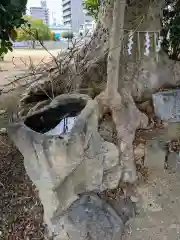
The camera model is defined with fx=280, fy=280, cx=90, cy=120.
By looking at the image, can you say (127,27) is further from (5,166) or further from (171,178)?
(5,166)

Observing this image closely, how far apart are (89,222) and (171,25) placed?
3.21m

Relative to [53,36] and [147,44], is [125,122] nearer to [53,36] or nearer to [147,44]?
[147,44]

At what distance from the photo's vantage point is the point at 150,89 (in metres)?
3.90

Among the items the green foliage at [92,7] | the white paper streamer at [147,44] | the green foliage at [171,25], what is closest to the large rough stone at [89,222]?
the white paper streamer at [147,44]

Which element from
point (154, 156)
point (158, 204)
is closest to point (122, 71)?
point (154, 156)

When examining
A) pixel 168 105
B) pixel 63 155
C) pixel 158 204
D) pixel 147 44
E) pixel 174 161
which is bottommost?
pixel 158 204

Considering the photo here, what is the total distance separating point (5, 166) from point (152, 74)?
2.28m

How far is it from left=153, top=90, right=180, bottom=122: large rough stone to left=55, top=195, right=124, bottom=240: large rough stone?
5.18ft

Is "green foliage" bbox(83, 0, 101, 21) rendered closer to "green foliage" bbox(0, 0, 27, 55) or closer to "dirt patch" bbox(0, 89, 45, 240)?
"dirt patch" bbox(0, 89, 45, 240)

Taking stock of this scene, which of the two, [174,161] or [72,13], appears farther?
[72,13]

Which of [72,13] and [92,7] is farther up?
[72,13]

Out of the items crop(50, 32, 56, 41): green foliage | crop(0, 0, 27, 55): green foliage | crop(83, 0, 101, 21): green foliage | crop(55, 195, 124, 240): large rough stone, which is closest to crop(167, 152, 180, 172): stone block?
crop(55, 195, 124, 240): large rough stone

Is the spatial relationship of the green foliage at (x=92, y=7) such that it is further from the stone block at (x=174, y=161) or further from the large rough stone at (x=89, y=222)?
the large rough stone at (x=89, y=222)

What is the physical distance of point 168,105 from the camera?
362cm
